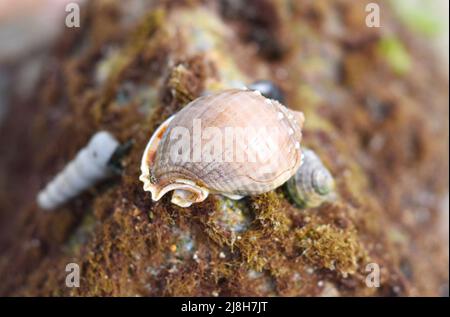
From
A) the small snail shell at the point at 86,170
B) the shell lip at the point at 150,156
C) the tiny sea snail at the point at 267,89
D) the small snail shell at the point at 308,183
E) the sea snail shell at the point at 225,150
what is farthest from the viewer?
the tiny sea snail at the point at 267,89

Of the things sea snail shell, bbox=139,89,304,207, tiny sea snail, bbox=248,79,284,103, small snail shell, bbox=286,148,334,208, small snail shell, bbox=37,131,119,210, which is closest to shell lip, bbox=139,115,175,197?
sea snail shell, bbox=139,89,304,207

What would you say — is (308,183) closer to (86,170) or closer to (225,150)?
(225,150)

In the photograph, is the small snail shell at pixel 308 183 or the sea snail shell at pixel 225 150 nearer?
the sea snail shell at pixel 225 150

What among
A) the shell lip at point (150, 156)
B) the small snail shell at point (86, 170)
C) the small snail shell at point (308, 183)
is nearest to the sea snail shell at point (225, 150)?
the shell lip at point (150, 156)

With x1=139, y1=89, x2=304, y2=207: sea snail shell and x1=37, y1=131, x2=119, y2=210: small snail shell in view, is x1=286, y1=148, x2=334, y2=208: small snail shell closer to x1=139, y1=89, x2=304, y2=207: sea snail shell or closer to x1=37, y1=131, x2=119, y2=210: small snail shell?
x1=139, y1=89, x2=304, y2=207: sea snail shell

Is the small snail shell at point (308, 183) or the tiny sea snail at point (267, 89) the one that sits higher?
the tiny sea snail at point (267, 89)

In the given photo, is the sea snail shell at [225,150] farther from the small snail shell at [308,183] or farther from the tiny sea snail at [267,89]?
the tiny sea snail at [267,89]
